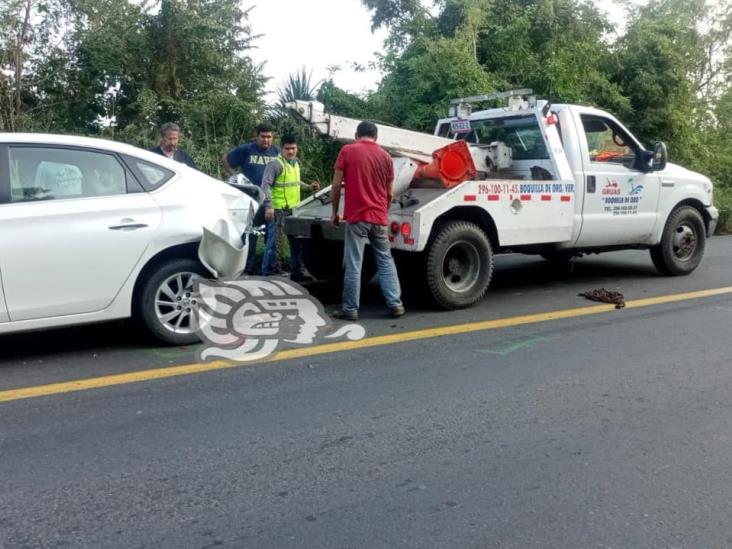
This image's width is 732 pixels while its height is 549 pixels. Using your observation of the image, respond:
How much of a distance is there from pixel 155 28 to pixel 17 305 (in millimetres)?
7570

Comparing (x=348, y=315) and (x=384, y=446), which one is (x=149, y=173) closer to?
(x=348, y=315)

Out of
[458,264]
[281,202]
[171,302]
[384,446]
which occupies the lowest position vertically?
[384,446]

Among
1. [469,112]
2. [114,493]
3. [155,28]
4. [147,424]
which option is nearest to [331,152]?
[155,28]

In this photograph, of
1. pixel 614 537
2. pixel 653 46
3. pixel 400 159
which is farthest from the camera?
pixel 653 46

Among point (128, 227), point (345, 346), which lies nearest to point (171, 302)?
point (128, 227)

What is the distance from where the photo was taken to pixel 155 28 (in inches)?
447

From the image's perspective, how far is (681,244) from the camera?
8.74 m

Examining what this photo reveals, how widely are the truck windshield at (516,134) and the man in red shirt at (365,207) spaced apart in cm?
194

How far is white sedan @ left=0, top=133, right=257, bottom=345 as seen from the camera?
497 centimetres

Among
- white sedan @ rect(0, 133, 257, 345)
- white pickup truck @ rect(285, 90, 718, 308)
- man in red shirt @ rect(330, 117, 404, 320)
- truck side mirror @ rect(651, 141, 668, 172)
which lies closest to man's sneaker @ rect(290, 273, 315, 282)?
white pickup truck @ rect(285, 90, 718, 308)

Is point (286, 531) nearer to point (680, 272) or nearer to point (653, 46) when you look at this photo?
point (680, 272)

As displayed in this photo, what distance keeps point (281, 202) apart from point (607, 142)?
358 cm

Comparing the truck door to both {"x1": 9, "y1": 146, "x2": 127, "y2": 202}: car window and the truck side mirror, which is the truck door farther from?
{"x1": 9, "y1": 146, "x2": 127, "y2": 202}: car window
